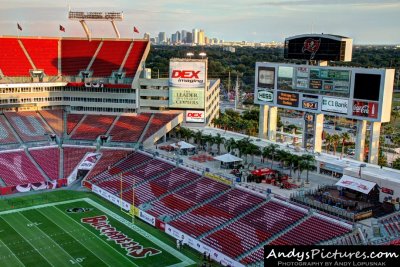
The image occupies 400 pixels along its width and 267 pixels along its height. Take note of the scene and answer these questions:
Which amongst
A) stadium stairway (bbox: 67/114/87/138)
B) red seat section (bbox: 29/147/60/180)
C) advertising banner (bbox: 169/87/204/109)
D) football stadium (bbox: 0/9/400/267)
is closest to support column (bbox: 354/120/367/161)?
football stadium (bbox: 0/9/400/267)

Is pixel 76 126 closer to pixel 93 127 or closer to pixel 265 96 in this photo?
pixel 93 127

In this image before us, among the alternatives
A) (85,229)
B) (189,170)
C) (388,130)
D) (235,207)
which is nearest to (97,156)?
(189,170)

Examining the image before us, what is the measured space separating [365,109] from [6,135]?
50271 mm

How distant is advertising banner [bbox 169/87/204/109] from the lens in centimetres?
7906

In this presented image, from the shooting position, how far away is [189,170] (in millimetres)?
61250

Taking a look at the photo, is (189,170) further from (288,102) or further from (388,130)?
(388,130)

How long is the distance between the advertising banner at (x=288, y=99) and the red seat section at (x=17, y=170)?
32.7 metres

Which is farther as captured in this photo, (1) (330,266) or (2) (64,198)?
(2) (64,198)

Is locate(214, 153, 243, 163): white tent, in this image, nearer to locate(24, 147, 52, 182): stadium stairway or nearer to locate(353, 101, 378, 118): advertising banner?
locate(353, 101, 378, 118): advertising banner

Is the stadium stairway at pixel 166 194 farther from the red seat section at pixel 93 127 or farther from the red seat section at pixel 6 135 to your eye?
the red seat section at pixel 6 135

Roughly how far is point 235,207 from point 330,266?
29420 millimetres

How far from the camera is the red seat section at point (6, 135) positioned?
7256cm

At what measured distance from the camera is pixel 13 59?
85125 millimetres

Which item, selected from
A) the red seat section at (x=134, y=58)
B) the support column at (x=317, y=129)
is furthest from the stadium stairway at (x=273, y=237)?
the red seat section at (x=134, y=58)
